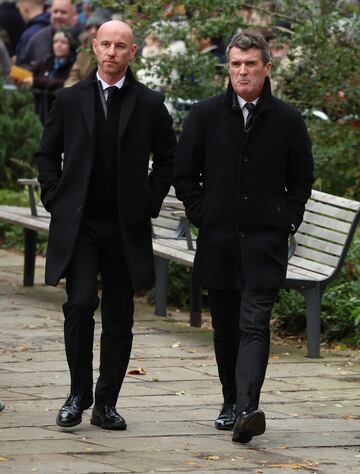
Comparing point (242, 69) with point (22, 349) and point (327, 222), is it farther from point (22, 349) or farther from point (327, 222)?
point (22, 349)

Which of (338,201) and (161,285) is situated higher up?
(338,201)

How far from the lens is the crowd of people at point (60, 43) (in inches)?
552

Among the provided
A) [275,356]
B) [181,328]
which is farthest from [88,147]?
[181,328]

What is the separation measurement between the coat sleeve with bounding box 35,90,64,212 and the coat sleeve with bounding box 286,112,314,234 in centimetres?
111

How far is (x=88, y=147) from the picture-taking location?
296 inches

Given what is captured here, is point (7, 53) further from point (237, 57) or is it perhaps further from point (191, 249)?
point (237, 57)

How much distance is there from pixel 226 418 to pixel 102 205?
Result: 1186 millimetres

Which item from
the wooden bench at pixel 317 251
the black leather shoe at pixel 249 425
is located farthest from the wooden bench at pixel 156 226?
the black leather shoe at pixel 249 425

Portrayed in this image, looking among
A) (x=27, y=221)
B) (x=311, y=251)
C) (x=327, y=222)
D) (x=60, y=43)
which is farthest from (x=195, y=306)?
(x=60, y=43)

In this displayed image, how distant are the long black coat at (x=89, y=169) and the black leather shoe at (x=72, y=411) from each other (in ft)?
1.90

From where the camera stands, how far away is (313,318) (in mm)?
10031

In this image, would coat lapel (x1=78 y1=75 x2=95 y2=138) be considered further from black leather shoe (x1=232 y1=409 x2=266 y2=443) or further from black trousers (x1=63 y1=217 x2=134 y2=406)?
black leather shoe (x1=232 y1=409 x2=266 y2=443)

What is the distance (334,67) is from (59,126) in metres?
5.82

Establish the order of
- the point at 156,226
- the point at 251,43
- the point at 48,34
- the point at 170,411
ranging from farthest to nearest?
the point at 48,34 → the point at 156,226 → the point at 170,411 → the point at 251,43
